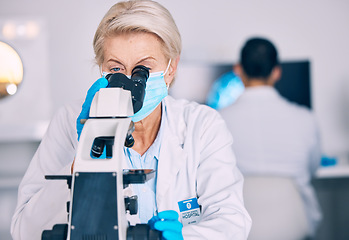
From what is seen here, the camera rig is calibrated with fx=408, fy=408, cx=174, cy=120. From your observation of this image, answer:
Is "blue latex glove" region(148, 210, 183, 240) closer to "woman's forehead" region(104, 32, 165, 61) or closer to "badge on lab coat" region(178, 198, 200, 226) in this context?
"badge on lab coat" region(178, 198, 200, 226)

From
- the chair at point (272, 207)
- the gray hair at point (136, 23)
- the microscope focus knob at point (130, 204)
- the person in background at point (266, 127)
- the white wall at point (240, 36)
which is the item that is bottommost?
the chair at point (272, 207)

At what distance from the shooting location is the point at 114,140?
79 cm

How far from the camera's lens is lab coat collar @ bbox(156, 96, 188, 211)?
4.17ft

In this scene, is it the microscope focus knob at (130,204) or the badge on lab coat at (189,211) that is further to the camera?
the badge on lab coat at (189,211)

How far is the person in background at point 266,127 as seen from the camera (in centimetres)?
215

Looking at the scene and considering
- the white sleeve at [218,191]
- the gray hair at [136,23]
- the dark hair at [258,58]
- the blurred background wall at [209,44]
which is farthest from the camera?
the blurred background wall at [209,44]

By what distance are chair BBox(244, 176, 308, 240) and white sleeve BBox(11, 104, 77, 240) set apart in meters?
0.72

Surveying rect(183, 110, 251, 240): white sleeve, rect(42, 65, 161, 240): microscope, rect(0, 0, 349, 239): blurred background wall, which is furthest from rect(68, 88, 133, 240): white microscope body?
rect(0, 0, 349, 239): blurred background wall

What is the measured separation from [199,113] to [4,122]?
2343 millimetres

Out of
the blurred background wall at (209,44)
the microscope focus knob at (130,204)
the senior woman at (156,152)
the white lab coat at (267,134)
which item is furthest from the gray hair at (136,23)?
the blurred background wall at (209,44)

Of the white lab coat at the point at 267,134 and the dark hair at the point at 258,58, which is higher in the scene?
the dark hair at the point at 258,58

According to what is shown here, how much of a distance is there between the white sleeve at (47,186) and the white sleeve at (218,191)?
0.39 metres

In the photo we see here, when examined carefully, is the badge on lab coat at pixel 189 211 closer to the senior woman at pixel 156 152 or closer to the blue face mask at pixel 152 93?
the senior woman at pixel 156 152

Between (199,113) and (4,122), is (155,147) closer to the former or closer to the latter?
(199,113)
